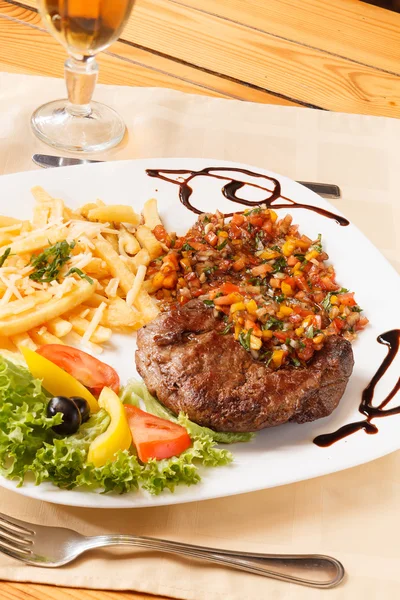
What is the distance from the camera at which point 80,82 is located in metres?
6.02

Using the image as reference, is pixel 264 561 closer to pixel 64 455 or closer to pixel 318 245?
pixel 64 455

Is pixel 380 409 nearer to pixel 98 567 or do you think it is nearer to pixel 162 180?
pixel 98 567

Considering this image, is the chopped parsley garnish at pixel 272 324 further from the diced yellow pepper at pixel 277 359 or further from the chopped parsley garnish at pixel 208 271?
the chopped parsley garnish at pixel 208 271

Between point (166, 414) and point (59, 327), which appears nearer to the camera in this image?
point (166, 414)

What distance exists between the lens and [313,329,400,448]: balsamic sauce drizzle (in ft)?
13.6

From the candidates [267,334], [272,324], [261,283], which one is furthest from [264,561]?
[261,283]

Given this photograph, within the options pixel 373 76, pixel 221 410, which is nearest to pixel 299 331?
pixel 221 410

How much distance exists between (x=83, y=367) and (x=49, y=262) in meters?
0.82

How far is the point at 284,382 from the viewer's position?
406 cm

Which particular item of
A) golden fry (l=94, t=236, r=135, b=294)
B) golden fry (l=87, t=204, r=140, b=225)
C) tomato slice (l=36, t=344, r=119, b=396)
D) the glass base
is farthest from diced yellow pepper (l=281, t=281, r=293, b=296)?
the glass base

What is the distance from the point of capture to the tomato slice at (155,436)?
3.74m

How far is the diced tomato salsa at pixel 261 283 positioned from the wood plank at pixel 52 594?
1.48m

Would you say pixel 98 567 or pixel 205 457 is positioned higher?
pixel 205 457

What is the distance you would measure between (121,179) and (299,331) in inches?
73.4
